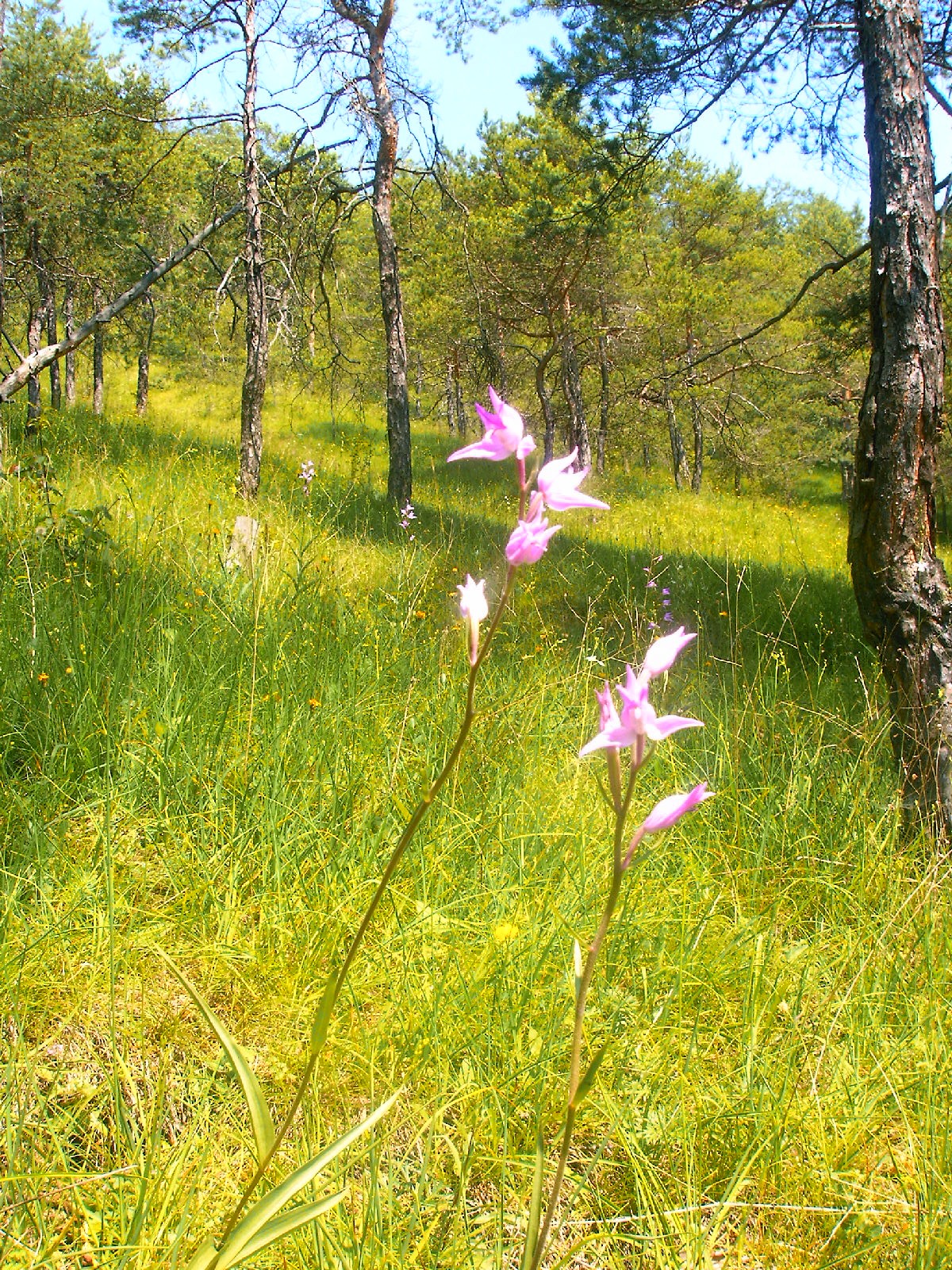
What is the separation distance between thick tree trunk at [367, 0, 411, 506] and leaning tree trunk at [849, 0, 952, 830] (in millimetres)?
5289

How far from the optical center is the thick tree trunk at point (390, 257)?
7402 mm

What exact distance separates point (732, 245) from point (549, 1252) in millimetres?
25709

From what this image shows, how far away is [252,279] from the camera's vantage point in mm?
6234

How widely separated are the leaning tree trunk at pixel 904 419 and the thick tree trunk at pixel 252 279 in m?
4.46

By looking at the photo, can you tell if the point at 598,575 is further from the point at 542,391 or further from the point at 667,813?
the point at 667,813

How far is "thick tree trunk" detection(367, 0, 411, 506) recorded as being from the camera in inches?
A: 291

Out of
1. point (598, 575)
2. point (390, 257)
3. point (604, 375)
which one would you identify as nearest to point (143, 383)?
point (604, 375)

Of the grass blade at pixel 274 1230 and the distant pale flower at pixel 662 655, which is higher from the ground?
the distant pale flower at pixel 662 655

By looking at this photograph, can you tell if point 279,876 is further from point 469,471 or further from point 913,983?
point 469,471

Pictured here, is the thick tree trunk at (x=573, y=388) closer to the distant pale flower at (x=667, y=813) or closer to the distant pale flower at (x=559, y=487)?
the distant pale flower at (x=559, y=487)

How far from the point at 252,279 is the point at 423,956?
6.09 meters

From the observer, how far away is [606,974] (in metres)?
1.64

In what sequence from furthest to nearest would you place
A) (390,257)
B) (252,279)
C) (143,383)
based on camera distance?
(143,383), (390,257), (252,279)

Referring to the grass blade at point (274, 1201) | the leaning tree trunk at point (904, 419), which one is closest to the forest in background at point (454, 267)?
the leaning tree trunk at point (904, 419)
